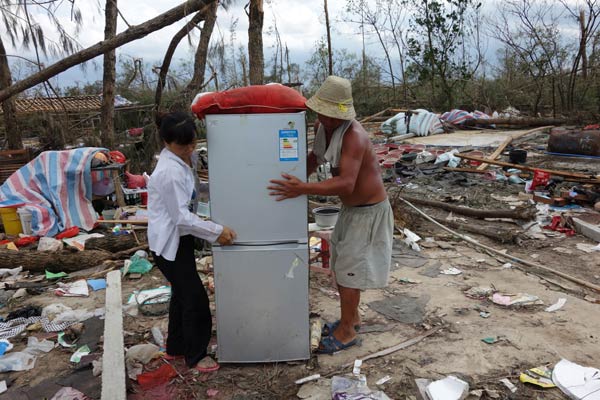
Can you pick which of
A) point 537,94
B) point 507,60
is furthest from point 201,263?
point 507,60

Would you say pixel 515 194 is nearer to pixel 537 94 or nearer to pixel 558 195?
pixel 558 195

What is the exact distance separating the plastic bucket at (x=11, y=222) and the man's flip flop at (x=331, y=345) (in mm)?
4789

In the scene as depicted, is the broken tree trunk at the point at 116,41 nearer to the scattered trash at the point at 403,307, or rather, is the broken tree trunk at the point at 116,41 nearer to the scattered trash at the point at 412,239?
the scattered trash at the point at 403,307

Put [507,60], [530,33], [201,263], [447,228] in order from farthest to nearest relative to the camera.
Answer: [507,60] → [530,33] → [447,228] → [201,263]

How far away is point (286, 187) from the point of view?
2.62 m

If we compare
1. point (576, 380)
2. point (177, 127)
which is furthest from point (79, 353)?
point (576, 380)

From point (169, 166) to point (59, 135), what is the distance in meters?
7.63

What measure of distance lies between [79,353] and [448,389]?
8.19ft

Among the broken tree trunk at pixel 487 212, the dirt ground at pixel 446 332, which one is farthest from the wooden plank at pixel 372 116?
the dirt ground at pixel 446 332

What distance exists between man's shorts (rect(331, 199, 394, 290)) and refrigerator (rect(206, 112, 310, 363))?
30 cm

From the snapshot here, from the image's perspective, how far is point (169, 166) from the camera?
2.46m

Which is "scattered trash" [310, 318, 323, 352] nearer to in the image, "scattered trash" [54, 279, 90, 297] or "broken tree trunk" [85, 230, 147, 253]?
"scattered trash" [54, 279, 90, 297]

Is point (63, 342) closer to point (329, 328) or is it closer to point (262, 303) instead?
point (262, 303)

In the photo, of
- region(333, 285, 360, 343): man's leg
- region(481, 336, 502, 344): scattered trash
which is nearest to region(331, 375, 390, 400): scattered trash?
region(333, 285, 360, 343): man's leg
